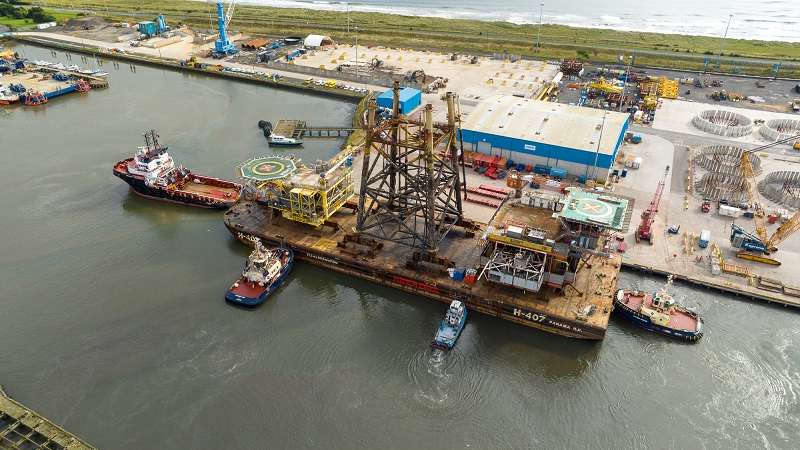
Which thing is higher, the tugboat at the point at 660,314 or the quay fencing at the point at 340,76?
the quay fencing at the point at 340,76

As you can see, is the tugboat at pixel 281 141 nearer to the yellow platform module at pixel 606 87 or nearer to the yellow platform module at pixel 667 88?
the yellow platform module at pixel 606 87

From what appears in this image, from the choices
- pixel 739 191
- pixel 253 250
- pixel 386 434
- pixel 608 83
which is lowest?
pixel 386 434

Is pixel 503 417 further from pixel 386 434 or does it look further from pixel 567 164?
pixel 567 164

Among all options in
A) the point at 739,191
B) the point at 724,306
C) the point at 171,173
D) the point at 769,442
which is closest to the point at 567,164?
the point at 739,191

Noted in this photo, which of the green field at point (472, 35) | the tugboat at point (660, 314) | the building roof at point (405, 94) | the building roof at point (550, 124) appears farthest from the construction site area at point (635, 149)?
the green field at point (472, 35)

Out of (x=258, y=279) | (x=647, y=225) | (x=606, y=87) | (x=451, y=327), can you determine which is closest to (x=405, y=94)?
(x=606, y=87)

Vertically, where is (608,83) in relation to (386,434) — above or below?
above

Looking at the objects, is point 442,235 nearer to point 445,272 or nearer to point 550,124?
point 445,272
